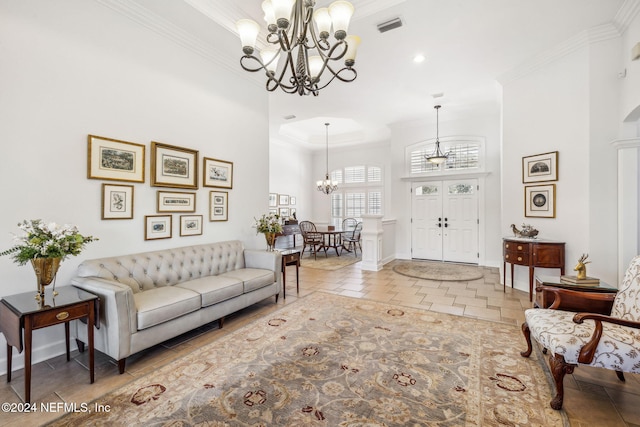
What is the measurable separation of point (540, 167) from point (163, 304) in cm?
535

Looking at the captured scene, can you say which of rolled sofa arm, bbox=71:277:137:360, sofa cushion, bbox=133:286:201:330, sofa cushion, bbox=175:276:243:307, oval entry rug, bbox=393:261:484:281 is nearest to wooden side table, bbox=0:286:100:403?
rolled sofa arm, bbox=71:277:137:360

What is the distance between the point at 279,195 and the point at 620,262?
7.59 metres

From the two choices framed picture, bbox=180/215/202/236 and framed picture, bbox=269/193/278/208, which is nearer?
framed picture, bbox=180/215/202/236

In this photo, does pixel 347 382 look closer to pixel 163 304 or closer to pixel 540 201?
pixel 163 304

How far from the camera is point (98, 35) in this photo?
2.84 meters

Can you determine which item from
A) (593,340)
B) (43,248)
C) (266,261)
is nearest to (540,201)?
(593,340)

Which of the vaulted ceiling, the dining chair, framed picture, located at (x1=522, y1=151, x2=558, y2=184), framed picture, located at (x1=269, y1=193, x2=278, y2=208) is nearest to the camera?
the vaulted ceiling

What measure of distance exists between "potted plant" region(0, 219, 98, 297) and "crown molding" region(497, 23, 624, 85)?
6.09 meters

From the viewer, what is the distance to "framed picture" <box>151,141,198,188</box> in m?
3.30

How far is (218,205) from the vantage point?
410 centimetres

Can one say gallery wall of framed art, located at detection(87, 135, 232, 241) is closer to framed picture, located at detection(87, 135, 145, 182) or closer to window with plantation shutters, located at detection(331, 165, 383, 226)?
framed picture, located at detection(87, 135, 145, 182)

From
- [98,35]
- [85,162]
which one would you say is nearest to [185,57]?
[98,35]

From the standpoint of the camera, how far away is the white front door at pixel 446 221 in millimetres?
6663

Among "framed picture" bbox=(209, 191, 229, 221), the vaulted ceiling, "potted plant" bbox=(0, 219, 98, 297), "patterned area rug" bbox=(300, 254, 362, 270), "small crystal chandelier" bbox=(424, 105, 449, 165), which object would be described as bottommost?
"patterned area rug" bbox=(300, 254, 362, 270)
